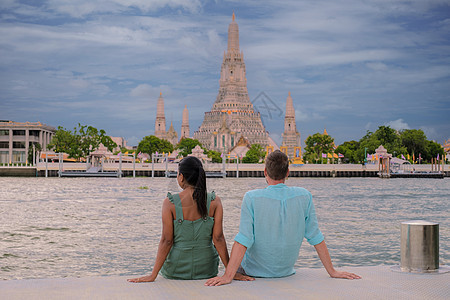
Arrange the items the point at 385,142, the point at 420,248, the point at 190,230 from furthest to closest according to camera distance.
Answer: the point at 385,142 < the point at 420,248 < the point at 190,230

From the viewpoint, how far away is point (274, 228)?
6891mm

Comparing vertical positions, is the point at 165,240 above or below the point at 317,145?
below

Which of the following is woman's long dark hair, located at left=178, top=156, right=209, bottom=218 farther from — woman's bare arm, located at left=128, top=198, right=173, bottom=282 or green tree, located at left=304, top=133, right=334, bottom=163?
green tree, located at left=304, top=133, right=334, bottom=163

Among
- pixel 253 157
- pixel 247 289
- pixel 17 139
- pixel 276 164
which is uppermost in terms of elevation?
pixel 17 139

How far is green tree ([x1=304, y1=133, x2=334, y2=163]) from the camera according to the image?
14175 cm

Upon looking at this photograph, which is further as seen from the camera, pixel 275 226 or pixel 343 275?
pixel 343 275

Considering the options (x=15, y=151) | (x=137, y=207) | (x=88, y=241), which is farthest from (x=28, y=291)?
(x=15, y=151)

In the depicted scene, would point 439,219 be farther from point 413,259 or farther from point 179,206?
point 179,206

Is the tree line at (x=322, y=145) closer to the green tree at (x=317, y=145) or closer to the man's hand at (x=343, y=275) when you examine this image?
the green tree at (x=317, y=145)

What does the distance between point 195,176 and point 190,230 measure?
2.10 ft

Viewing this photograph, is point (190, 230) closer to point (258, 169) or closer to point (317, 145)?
point (258, 169)

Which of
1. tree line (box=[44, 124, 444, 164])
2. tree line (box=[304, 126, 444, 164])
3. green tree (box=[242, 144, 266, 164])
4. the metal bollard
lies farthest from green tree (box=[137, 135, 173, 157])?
the metal bollard

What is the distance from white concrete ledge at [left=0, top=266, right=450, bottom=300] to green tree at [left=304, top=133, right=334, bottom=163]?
13596cm

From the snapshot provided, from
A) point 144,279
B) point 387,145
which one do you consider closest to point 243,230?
point 144,279
